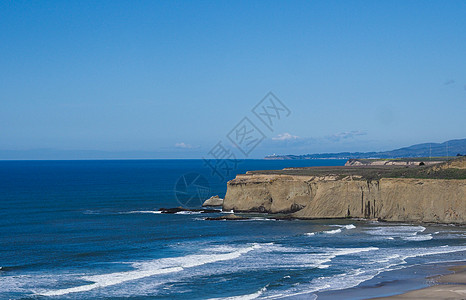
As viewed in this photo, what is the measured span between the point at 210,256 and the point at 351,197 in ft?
83.3

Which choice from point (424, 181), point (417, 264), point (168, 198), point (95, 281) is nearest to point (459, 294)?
point (417, 264)

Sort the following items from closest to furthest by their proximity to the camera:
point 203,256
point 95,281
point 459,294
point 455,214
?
point 459,294 < point 95,281 < point 203,256 < point 455,214

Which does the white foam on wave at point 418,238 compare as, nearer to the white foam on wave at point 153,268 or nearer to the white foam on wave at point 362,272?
the white foam on wave at point 362,272

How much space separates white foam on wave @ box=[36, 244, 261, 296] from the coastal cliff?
20114 mm

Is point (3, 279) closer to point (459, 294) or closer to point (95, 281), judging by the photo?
point (95, 281)

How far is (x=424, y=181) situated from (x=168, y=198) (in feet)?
142

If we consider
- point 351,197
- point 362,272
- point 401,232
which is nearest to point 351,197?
point 351,197

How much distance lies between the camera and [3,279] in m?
32.2

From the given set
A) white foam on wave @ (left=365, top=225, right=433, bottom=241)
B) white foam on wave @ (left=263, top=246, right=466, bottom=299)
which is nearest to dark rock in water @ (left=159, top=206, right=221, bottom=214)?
white foam on wave @ (left=365, top=225, right=433, bottom=241)

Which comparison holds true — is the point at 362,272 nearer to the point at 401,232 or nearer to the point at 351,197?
the point at 401,232

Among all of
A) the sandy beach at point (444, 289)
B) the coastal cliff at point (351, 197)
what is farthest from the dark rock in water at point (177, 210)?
the sandy beach at point (444, 289)

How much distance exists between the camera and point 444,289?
2858cm

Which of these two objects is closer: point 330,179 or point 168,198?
point 330,179

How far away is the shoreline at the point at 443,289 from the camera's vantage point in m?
27.2
